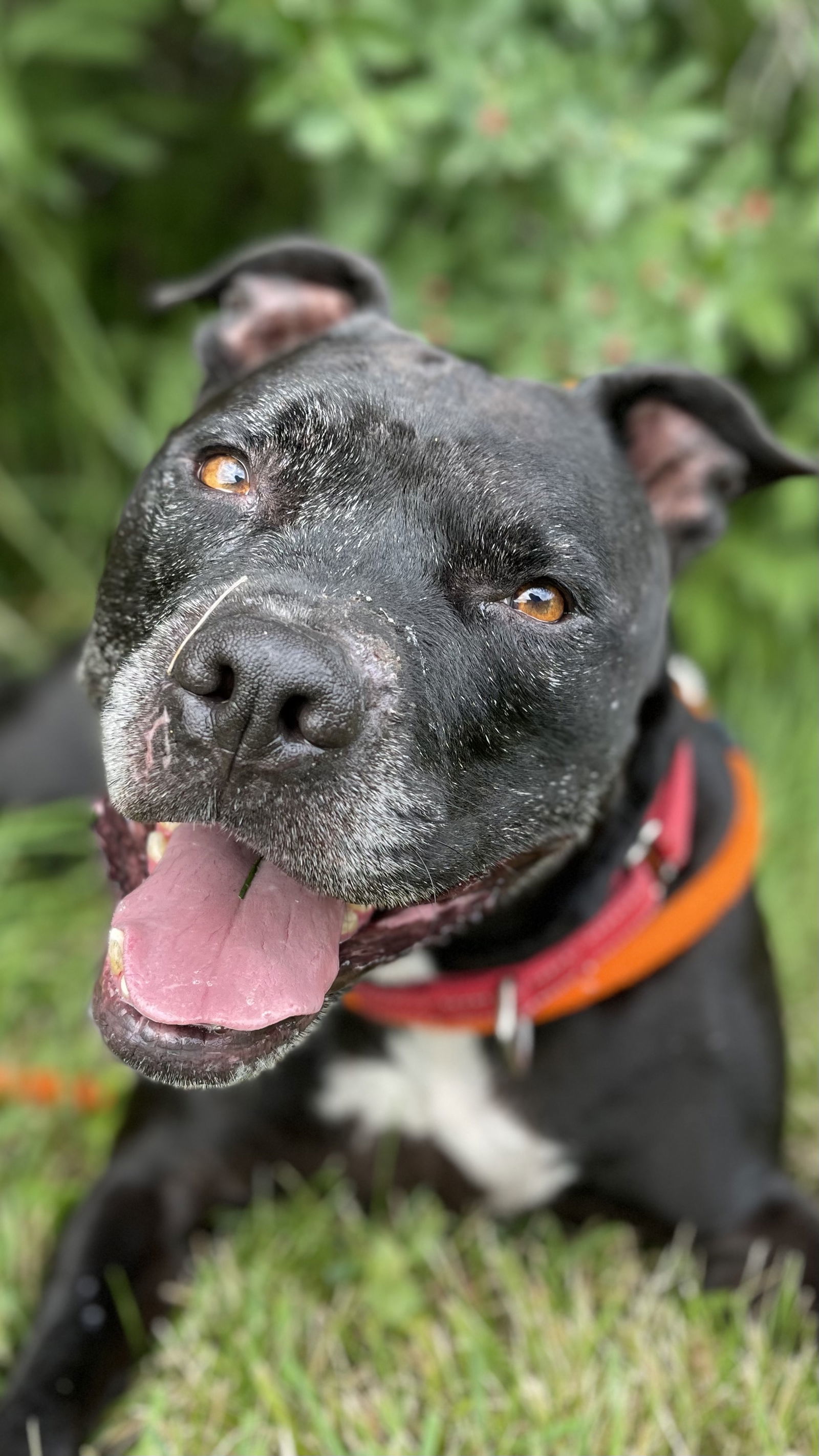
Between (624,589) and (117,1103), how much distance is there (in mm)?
1738

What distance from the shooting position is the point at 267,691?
71.3 inches

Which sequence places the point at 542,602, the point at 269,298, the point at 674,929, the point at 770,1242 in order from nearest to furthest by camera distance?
the point at 542,602 → the point at 674,929 → the point at 770,1242 → the point at 269,298

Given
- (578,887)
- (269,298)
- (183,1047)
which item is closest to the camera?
(183,1047)

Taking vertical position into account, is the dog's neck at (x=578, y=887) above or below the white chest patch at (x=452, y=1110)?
above

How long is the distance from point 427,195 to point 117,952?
9.76 feet

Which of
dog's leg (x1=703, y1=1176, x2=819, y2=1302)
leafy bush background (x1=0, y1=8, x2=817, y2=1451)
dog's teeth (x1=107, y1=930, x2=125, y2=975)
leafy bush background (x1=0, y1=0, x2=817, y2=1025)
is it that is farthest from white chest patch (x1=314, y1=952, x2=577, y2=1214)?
leafy bush background (x1=0, y1=0, x2=817, y2=1025)

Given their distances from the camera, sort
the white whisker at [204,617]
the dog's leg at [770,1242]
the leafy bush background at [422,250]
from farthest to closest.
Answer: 1. the leafy bush background at [422,250]
2. the dog's leg at [770,1242]
3. the white whisker at [204,617]

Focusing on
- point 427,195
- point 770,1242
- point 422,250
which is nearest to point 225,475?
point 770,1242

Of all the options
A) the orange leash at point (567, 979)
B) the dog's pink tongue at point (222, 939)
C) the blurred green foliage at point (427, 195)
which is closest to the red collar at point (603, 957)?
the orange leash at point (567, 979)

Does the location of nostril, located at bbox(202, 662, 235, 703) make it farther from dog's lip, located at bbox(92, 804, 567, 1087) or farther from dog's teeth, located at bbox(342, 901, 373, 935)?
dog's teeth, located at bbox(342, 901, 373, 935)

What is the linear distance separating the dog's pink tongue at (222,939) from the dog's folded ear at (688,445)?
3.57ft

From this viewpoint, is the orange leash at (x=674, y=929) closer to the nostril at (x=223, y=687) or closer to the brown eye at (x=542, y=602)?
the brown eye at (x=542, y=602)

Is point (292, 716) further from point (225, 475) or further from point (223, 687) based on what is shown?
point (225, 475)

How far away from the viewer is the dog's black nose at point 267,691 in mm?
1821
